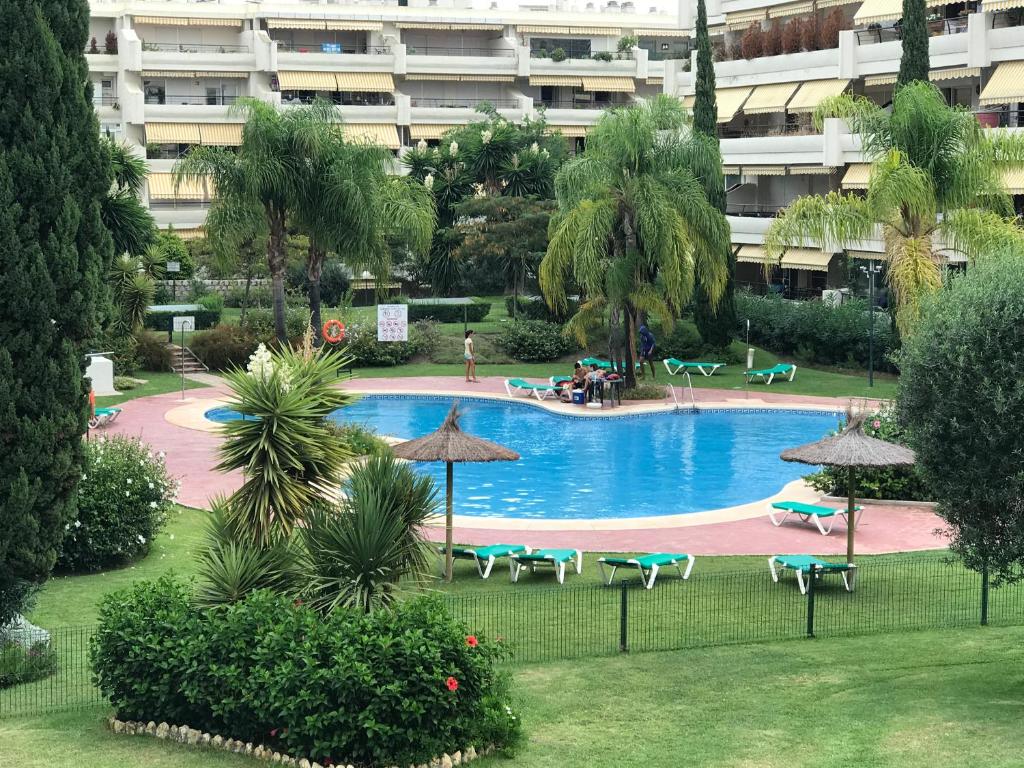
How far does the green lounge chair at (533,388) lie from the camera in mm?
36031

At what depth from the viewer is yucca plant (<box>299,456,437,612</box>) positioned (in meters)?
13.7

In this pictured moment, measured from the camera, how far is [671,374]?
40.1 meters

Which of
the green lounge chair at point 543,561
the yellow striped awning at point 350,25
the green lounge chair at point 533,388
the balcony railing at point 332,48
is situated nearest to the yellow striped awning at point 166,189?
the balcony railing at point 332,48

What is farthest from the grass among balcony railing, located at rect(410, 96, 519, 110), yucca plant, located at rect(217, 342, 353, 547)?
balcony railing, located at rect(410, 96, 519, 110)

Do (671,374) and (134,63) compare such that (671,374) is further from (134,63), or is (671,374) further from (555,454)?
Result: (134,63)

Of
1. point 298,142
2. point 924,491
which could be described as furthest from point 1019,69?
point 924,491

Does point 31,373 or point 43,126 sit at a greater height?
point 43,126

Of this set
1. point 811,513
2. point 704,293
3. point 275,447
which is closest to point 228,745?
point 275,447

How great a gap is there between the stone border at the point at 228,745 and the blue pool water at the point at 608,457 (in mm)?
9283

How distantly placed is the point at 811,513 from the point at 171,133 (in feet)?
153

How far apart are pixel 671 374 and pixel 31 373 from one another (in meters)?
26.7

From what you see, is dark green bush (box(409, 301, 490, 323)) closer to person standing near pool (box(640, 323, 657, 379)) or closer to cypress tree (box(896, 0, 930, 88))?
person standing near pool (box(640, 323, 657, 379))

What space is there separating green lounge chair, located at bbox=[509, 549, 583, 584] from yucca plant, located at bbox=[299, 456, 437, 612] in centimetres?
463

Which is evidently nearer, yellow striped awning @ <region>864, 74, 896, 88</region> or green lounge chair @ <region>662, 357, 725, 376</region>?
green lounge chair @ <region>662, 357, 725, 376</region>
